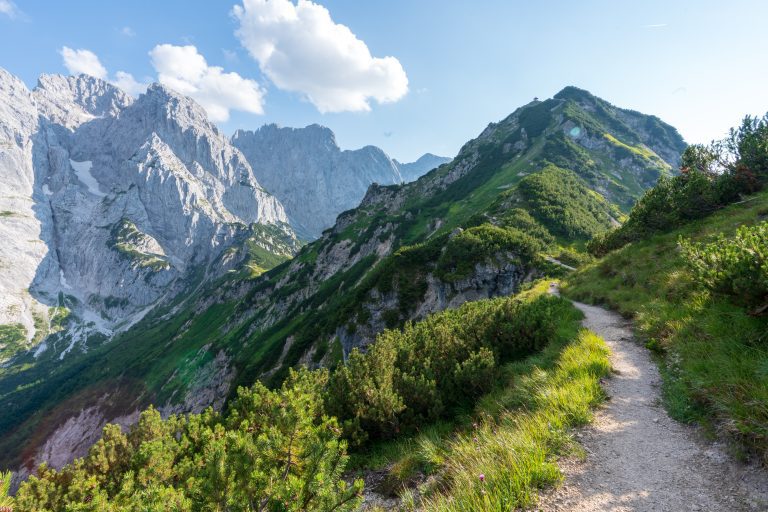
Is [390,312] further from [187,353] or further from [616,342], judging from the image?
[187,353]

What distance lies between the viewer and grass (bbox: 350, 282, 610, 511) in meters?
5.26

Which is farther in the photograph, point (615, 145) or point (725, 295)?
point (615, 145)

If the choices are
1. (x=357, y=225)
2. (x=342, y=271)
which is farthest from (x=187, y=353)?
(x=357, y=225)

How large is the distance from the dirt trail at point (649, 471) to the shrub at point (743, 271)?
312 cm

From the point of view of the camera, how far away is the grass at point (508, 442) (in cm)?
526

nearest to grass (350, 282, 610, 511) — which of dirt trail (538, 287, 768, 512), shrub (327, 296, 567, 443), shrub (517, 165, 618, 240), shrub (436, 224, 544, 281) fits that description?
dirt trail (538, 287, 768, 512)

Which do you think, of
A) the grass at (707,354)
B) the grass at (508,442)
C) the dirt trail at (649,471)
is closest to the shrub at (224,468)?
the grass at (508,442)

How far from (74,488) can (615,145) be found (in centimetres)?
20323

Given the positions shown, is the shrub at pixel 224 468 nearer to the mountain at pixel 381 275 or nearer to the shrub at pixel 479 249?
the shrub at pixel 479 249

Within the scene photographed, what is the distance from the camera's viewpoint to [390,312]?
205 feet

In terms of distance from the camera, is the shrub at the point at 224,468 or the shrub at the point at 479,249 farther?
the shrub at the point at 479,249

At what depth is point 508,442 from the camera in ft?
20.4

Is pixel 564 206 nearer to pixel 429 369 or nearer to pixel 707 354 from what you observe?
pixel 429 369

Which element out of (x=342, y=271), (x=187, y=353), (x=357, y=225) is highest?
(x=357, y=225)
